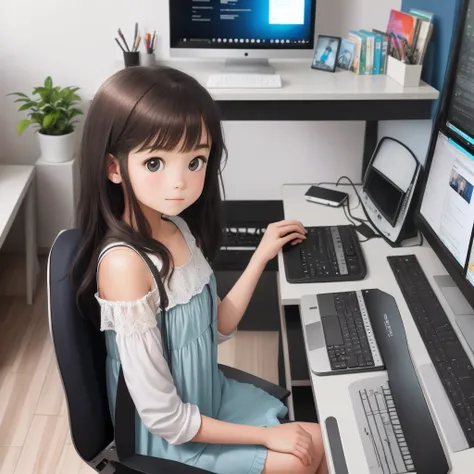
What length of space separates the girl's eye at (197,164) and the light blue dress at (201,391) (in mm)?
219

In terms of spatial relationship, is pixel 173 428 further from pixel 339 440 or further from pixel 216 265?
pixel 216 265

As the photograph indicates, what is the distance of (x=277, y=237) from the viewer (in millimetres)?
1686

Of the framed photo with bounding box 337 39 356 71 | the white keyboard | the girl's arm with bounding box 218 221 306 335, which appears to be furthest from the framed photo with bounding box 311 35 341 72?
the girl's arm with bounding box 218 221 306 335

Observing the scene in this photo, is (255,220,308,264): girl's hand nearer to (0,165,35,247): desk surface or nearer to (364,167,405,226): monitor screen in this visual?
(364,167,405,226): monitor screen

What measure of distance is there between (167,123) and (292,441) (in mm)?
620

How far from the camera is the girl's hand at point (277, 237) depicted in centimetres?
162

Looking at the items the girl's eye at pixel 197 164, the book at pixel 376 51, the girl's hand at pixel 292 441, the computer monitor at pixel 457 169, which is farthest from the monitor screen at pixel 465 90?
the book at pixel 376 51

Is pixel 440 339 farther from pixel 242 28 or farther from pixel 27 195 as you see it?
pixel 27 195

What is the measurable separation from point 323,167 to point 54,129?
1164 millimetres

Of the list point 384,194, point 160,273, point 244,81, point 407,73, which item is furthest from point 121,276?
point 407,73

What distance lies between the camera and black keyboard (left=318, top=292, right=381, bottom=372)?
131 centimetres

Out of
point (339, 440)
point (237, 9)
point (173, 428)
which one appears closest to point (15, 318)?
point (237, 9)

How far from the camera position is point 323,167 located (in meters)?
3.05

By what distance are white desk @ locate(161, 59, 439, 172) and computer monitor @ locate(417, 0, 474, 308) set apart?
25.6 inches
